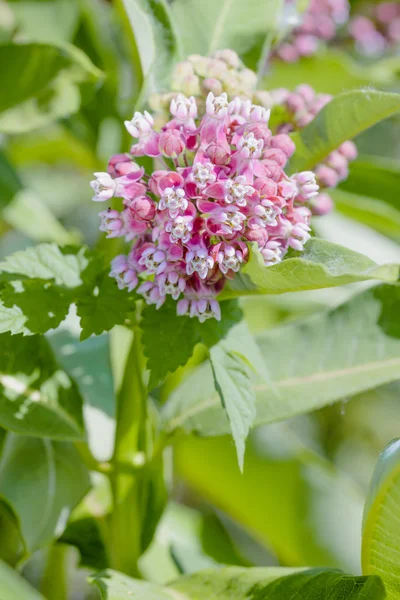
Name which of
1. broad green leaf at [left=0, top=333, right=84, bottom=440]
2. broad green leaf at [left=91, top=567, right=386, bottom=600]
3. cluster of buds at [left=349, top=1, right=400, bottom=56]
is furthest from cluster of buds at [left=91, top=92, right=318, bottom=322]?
cluster of buds at [left=349, top=1, right=400, bottom=56]

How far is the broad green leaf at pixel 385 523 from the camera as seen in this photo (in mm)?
705

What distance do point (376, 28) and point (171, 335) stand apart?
1.30 meters

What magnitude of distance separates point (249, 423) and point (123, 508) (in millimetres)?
325

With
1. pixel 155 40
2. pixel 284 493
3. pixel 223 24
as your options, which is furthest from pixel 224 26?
pixel 284 493

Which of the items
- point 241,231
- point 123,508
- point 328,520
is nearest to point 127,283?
point 241,231

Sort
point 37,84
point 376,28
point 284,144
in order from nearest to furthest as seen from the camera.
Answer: point 284,144 → point 37,84 → point 376,28

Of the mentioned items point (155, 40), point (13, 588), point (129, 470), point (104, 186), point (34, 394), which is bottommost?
point (13, 588)

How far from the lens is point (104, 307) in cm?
74

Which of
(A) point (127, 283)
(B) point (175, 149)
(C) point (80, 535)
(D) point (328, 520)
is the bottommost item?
(D) point (328, 520)

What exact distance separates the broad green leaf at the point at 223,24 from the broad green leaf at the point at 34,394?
1.45 feet

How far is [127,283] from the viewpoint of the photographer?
0.74m

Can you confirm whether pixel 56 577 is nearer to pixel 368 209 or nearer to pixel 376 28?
pixel 368 209

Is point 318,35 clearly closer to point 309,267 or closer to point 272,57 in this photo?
point 272,57

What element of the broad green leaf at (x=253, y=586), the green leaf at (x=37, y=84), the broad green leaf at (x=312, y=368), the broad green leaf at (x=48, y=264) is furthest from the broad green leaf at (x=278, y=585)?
the green leaf at (x=37, y=84)
